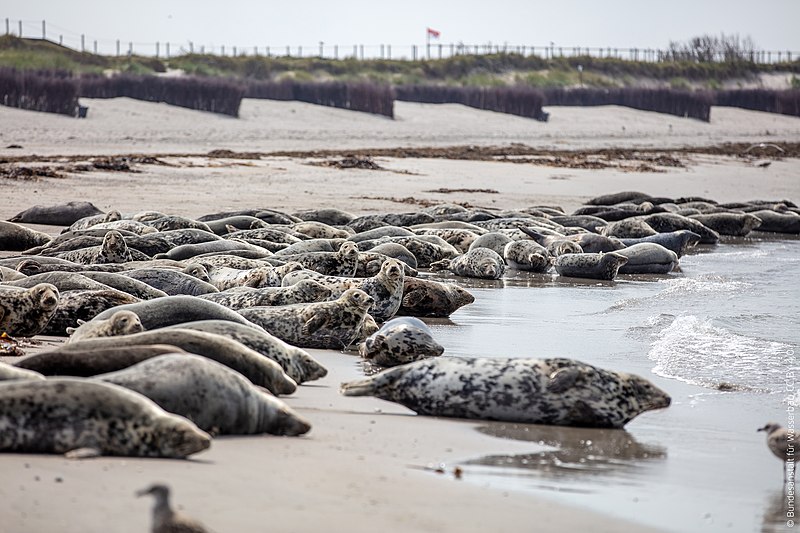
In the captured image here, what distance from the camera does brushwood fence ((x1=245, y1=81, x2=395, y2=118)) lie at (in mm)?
32469

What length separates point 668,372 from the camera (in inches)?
228

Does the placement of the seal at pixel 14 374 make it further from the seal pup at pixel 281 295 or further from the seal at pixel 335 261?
the seal at pixel 335 261

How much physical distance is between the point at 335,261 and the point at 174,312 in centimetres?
292

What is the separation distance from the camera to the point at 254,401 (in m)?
3.65

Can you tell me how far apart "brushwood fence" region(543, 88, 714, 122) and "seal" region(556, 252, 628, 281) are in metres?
31.4

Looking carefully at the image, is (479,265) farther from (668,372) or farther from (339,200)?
(339,200)

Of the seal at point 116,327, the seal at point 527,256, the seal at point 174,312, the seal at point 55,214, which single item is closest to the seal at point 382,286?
the seal at point 174,312

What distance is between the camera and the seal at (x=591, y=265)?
9812 millimetres

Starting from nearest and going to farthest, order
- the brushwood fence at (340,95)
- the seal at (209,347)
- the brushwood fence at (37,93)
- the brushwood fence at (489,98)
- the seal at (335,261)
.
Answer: the seal at (209,347)
the seal at (335,261)
the brushwood fence at (37,93)
the brushwood fence at (340,95)
the brushwood fence at (489,98)

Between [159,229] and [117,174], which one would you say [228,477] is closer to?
[159,229]

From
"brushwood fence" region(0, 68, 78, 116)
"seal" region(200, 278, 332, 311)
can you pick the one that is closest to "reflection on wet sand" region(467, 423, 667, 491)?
"seal" region(200, 278, 332, 311)

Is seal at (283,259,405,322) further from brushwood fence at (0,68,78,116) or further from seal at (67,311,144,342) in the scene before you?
brushwood fence at (0,68,78,116)

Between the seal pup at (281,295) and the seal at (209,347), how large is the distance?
6.28 ft

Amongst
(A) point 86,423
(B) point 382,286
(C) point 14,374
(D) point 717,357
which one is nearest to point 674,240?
(D) point 717,357
